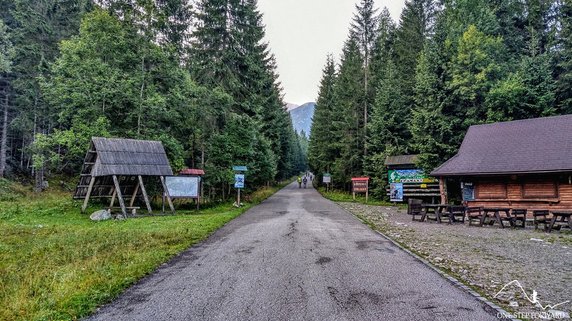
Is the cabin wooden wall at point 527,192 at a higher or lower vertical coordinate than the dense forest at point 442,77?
lower

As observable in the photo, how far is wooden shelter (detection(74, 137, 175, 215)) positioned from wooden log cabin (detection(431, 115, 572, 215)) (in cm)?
1591

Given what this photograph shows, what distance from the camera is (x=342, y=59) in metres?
39.4

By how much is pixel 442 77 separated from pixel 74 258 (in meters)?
24.9

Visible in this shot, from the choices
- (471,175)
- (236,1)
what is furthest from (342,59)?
(471,175)

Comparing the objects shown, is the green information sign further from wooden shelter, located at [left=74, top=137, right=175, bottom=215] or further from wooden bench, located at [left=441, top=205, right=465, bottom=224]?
wooden shelter, located at [left=74, top=137, right=175, bottom=215]

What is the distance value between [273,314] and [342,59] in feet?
128

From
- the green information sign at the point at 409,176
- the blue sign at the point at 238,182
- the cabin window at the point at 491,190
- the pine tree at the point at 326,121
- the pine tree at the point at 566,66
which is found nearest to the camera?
the cabin window at the point at 491,190

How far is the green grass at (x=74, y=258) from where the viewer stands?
450 cm

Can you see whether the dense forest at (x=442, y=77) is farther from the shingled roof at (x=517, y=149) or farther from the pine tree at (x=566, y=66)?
the shingled roof at (x=517, y=149)

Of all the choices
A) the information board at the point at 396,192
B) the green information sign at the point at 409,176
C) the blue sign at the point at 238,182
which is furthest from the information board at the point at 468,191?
the blue sign at the point at 238,182

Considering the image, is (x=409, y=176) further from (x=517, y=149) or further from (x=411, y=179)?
(x=517, y=149)

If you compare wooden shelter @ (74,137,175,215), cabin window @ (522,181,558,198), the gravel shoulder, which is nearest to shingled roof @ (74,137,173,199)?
wooden shelter @ (74,137,175,215)

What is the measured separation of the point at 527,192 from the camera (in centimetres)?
1565

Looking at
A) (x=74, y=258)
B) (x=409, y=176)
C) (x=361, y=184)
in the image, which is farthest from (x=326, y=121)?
(x=74, y=258)
